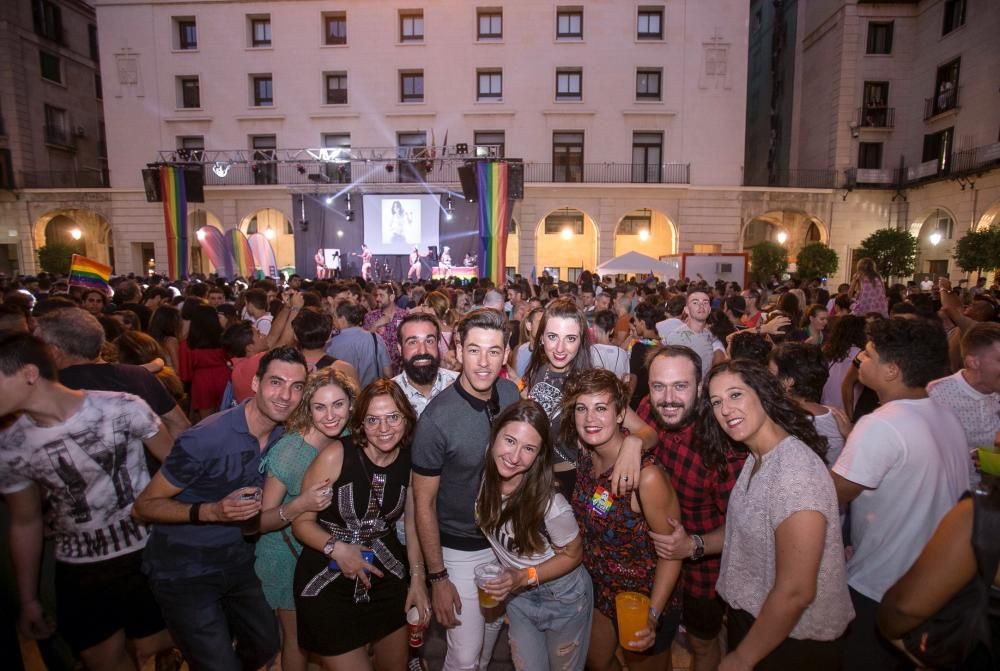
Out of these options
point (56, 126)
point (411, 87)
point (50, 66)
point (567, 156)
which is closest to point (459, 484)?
point (567, 156)

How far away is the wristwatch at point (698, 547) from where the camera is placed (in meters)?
2.39

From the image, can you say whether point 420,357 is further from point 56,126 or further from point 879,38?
point 56,126

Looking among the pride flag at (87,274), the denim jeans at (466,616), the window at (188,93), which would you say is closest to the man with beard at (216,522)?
the denim jeans at (466,616)

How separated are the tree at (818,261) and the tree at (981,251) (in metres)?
4.55

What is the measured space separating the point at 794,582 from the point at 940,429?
1.10 meters

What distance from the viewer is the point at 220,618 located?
2.68m

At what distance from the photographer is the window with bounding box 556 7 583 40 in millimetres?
21562

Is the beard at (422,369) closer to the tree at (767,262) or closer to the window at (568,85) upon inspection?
the tree at (767,262)

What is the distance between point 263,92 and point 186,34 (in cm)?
418

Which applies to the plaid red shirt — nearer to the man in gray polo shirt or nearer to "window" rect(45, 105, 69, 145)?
the man in gray polo shirt

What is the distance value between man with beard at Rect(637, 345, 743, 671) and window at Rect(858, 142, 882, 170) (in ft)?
85.3

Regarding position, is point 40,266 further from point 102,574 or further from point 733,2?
point 733,2

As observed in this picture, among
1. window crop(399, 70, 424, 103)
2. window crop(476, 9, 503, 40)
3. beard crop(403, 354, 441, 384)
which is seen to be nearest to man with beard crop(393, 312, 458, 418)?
beard crop(403, 354, 441, 384)

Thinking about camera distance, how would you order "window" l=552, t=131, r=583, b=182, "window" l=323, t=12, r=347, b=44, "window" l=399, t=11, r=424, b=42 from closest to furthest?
"window" l=552, t=131, r=583, b=182 < "window" l=399, t=11, r=424, b=42 < "window" l=323, t=12, r=347, b=44
